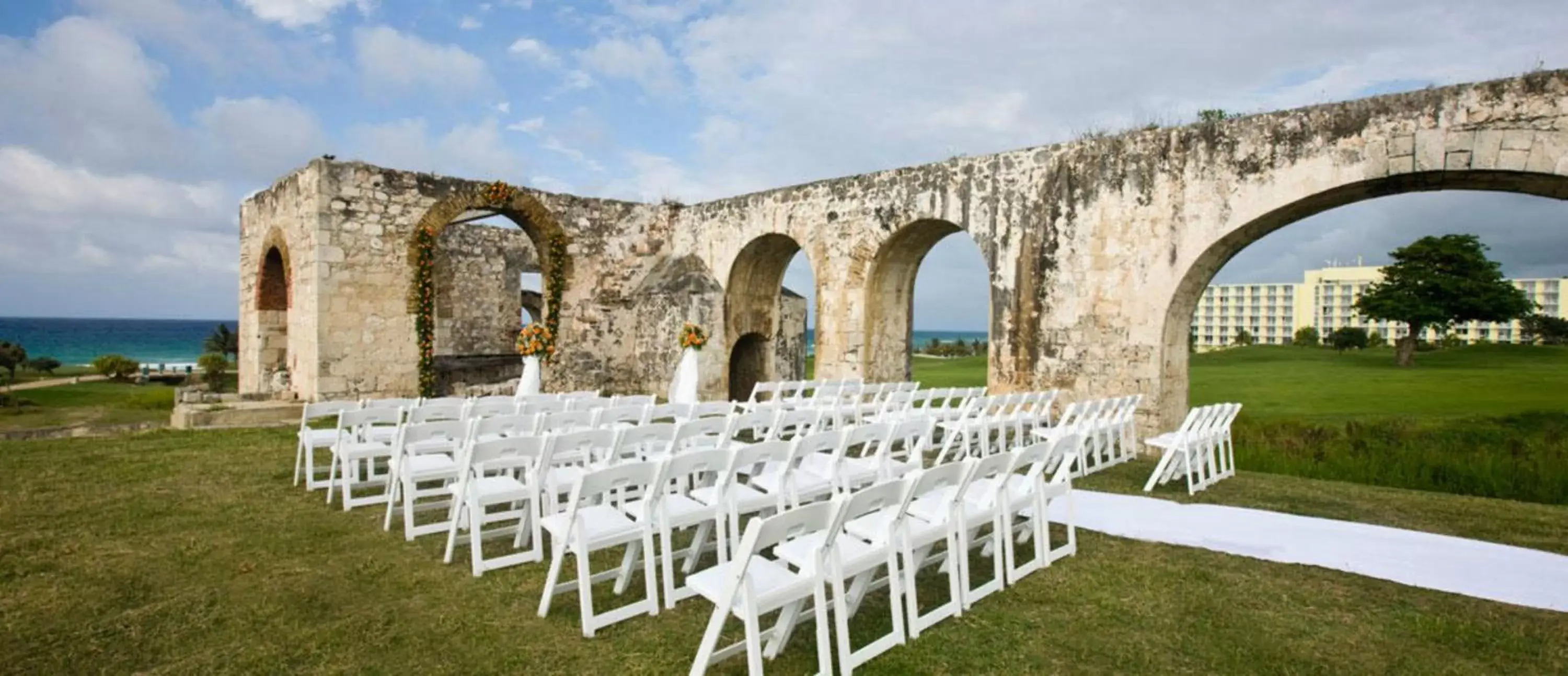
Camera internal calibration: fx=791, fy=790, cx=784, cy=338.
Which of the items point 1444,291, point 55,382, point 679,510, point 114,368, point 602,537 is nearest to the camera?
point 602,537

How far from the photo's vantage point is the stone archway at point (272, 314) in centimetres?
1299

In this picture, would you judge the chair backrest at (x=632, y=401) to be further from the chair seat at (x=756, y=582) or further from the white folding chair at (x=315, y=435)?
the chair seat at (x=756, y=582)

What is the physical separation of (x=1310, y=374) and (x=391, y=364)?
21.9 m

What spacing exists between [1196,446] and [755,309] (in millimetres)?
8560

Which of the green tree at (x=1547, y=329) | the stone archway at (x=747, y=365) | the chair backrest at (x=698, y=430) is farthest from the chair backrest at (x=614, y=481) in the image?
the green tree at (x=1547, y=329)

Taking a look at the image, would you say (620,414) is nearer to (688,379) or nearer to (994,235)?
(688,379)

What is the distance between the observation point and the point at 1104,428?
7.74 meters

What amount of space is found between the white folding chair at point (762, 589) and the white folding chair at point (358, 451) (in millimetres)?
3211

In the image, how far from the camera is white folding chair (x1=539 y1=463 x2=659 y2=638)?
3.17m

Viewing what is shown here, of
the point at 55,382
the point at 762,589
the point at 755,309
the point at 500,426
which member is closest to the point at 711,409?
the point at 500,426

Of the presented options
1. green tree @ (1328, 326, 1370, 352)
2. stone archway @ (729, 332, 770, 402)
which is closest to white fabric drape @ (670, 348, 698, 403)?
stone archway @ (729, 332, 770, 402)

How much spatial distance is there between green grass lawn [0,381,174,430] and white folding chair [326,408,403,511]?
5.82 m

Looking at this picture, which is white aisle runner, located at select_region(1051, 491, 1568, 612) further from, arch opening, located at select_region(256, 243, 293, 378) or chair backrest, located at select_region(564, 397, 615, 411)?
arch opening, located at select_region(256, 243, 293, 378)

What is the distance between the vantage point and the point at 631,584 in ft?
12.7
